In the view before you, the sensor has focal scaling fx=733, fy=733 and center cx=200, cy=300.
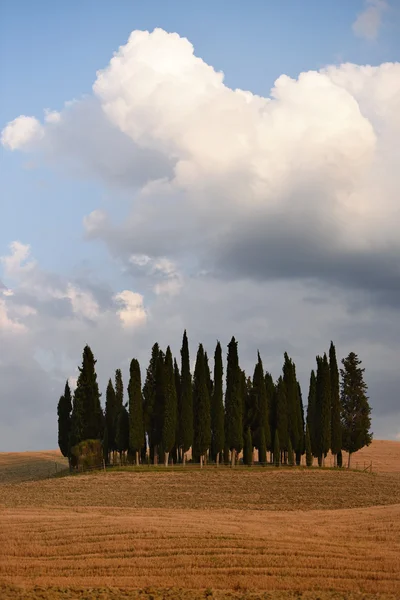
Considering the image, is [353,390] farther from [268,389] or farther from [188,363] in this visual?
[188,363]

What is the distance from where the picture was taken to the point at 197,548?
Answer: 101 feet

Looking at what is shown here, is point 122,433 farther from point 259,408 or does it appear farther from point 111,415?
point 259,408

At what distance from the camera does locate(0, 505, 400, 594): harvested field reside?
26984 mm

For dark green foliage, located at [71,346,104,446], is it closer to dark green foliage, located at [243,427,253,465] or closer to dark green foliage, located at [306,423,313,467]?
dark green foliage, located at [243,427,253,465]

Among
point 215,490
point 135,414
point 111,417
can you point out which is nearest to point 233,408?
point 135,414

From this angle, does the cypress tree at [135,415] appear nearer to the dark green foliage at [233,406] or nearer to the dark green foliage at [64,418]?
the dark green foliage at [233,406]

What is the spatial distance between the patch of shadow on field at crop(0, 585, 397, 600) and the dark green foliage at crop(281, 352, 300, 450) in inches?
2363

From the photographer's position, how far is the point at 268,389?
88.4 metres

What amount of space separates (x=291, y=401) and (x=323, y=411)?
463cm

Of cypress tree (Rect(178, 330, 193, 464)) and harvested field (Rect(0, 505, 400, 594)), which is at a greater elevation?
cypress tree (Rect(178, 330, 193, 464))

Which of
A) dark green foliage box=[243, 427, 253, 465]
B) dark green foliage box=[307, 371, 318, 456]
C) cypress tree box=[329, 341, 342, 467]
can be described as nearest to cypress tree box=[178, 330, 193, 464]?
dark green foliage box=[243, 427, 253, 465]

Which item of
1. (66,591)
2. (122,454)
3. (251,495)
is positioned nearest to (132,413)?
(122,454)

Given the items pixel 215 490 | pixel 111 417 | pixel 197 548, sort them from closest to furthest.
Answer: pixel 197 548, pixel 215 490, pixel 111 417

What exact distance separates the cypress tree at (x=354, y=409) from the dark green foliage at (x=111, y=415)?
27.3 m
